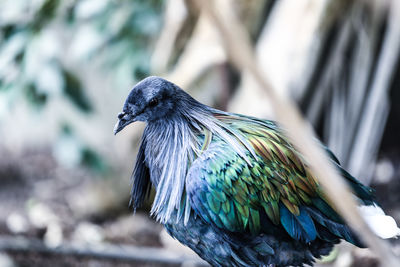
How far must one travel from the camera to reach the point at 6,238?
9.89ft

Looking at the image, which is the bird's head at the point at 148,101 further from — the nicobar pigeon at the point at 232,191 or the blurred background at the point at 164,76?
the blurred background at the point at 164,76

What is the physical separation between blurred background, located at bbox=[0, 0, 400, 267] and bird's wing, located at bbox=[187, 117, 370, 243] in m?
0.90

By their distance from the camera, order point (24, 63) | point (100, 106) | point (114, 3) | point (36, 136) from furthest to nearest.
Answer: point (36, 136) < point (100, 106) < point (114, 3) < point (24, 63)

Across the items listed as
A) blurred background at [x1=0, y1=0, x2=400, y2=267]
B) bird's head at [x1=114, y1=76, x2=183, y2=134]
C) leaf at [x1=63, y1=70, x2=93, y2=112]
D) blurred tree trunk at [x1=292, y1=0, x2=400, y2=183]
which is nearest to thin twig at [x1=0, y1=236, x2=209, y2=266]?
blurred background at [x1=0, y1=0, x2=400, y2=267]

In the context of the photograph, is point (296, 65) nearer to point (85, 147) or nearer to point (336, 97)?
point (336, 97)

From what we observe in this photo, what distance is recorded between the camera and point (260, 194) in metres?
1.30

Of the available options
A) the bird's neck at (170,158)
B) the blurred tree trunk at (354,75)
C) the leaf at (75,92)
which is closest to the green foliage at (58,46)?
the leaf at (75,92)

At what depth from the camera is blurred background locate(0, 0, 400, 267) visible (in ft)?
8.30

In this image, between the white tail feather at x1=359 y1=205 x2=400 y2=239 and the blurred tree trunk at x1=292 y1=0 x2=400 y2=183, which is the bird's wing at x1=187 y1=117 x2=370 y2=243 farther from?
the blurred tree trunk at x1=292 y1=0 x2=400 y2=183

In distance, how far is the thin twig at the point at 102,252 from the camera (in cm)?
260

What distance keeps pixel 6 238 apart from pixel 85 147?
2.05ft

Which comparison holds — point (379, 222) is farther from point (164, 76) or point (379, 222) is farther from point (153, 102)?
point (164, 76)

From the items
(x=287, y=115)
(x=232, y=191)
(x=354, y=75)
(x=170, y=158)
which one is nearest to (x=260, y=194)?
(x=232, y=191)

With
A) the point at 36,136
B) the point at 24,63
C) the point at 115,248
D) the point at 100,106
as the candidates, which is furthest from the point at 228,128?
the point at 36,136
